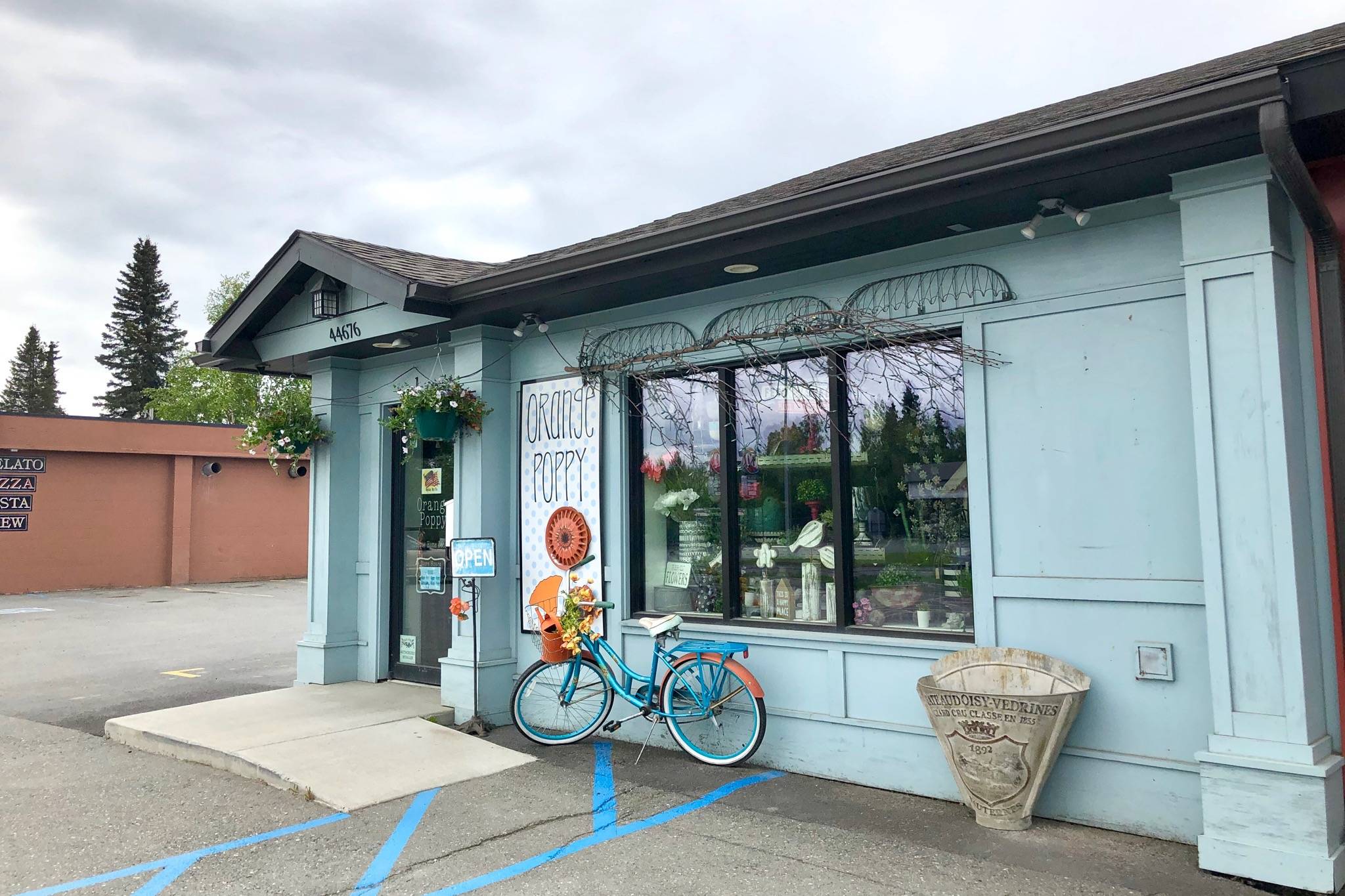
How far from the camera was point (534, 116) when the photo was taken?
29484 millimetres

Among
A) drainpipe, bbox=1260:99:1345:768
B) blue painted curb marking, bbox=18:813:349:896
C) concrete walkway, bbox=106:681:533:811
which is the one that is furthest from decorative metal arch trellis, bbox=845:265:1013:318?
blue painted curb marking, bbox=18:813:349:896

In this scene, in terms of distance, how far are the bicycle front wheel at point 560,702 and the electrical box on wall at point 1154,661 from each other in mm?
3236

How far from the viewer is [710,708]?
220 inches

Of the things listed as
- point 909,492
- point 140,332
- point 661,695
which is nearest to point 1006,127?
point 909,492

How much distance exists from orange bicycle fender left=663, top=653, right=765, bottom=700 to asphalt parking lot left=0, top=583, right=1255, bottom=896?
0.53m

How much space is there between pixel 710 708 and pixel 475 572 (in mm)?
2103

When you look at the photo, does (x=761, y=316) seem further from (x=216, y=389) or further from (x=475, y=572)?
(x=216, y=389)

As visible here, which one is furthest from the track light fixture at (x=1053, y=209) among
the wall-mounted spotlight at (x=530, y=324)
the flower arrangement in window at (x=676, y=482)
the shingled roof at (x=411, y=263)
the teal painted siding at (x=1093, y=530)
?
the shingled roof at (x=411, y=263)

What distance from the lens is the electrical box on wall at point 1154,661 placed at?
423 centimetres

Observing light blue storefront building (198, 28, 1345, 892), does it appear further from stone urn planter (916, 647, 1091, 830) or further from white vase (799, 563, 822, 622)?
stone urn planter (916, 647, 1091, 830)

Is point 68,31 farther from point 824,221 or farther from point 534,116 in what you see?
point 534,116

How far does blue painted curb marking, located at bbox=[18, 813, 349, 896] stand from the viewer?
3900 mm

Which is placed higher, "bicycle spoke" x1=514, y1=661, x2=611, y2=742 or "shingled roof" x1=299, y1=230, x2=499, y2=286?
"shingled roof" x1=299, y1=230, x2=499, y2=286

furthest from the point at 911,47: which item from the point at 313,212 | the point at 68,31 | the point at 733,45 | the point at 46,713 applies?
the point at 313,212
